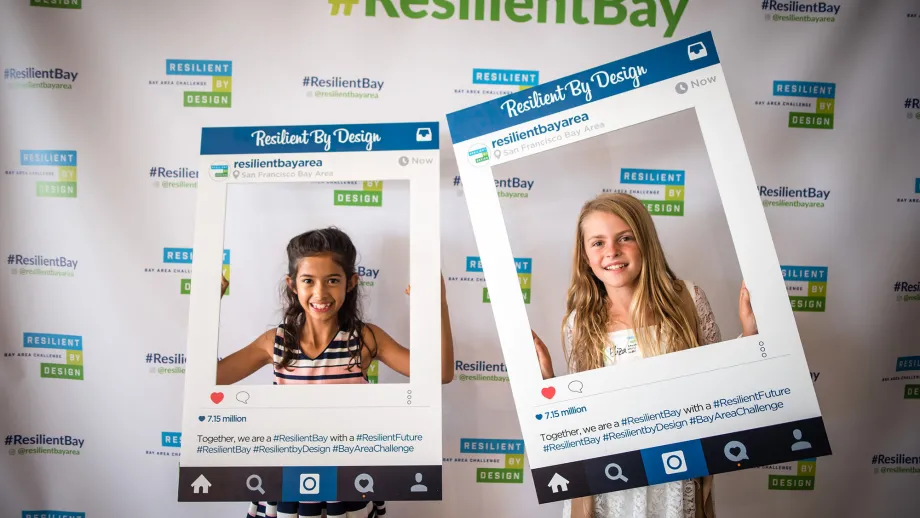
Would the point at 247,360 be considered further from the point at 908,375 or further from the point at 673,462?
the point at 908,375

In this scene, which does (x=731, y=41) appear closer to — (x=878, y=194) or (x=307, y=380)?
(x=878, y=194)

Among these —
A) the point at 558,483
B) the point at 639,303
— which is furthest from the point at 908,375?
the point at 558,483

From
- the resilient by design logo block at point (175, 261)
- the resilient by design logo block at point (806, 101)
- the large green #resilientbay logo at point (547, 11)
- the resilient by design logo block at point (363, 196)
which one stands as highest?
the large green #resilientbay logo at point (547, 11)

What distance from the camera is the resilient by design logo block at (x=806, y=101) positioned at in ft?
8.00

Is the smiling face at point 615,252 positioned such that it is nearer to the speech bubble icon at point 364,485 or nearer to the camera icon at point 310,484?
the speech bubble icon at point 364,485

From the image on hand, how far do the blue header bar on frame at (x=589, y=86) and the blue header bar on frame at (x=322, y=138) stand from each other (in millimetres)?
150

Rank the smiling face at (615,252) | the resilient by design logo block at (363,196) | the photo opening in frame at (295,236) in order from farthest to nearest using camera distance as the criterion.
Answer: the resilient by design logo block at (363,196) → the photo opening in frame at (295,236) → the smiling face at (615,252)

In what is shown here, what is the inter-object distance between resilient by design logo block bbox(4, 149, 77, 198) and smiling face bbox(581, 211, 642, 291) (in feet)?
7.41

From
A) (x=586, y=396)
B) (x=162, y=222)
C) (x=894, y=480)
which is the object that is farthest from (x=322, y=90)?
(x=894, y=480)

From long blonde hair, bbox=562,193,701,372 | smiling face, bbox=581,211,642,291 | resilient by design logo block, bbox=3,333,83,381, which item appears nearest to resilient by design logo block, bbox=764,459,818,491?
long blonde hair, bbox=562,193,701,372

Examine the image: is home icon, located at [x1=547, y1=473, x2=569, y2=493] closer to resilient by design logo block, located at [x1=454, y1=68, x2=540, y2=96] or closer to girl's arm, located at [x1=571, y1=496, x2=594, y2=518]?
girl's arm, located at [x1=571, y1=496, x2=594, y2=518]

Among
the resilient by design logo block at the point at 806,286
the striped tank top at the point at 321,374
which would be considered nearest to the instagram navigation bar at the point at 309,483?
the striped tank top at the point at 321,374

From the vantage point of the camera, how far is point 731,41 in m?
2.44

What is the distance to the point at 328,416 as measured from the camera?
1917 mm
